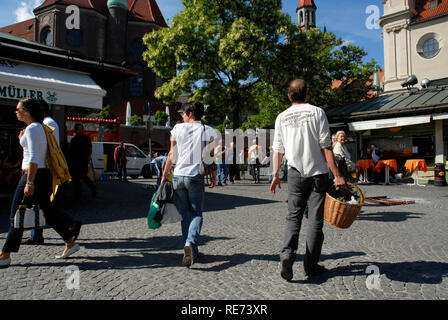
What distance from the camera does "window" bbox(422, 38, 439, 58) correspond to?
107ft

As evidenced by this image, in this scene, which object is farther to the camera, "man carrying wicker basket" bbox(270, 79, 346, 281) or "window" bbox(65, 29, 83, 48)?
"window" bbox(65, 29, 83, 48)

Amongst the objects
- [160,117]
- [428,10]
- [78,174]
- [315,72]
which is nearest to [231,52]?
[315,72]

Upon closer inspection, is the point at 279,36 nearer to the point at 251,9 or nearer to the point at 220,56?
the point at 251,9

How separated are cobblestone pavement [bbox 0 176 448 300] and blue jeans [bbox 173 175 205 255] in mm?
375

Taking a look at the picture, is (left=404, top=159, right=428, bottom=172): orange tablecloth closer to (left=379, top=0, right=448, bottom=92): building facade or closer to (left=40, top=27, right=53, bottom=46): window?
(left=379, top=0, right=448, bottom=92): building facade

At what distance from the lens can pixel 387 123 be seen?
16.2 m

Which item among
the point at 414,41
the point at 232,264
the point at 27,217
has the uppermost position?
the point at 414,41

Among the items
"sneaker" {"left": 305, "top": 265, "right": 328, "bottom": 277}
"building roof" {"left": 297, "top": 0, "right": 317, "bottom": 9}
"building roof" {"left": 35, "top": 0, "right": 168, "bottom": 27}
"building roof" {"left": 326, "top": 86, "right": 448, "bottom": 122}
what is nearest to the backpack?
"sneaker" {"left": 305, "top": 265, "right": 328, "bottom": 277}

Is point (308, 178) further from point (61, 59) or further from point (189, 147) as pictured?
point (61, 59)

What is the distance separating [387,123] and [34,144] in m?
15.7

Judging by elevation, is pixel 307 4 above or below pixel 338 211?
above

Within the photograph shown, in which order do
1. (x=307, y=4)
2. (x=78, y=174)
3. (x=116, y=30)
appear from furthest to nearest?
(x=307, y=4) < (x=116, y=30) < (x=78, y=174)

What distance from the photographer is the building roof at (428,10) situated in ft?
107
